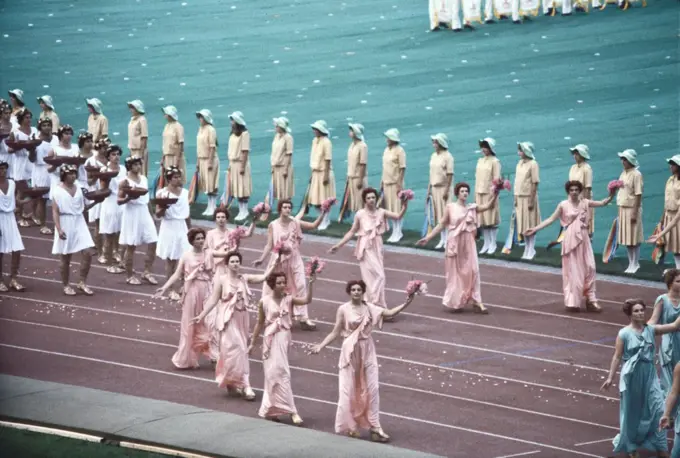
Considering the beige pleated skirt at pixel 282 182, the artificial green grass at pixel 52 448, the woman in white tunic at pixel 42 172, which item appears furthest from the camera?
the beige pleated skirt at pixel 282 182

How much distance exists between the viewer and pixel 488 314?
65.1ft

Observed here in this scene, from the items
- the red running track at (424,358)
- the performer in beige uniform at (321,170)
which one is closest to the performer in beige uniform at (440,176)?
the red running track at (424,358)

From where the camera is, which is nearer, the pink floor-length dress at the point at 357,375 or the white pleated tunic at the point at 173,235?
the pink floor-length dress at the point at 357,375

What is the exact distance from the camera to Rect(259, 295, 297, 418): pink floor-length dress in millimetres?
15383

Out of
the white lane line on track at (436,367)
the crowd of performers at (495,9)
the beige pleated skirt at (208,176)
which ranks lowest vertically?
the white lane line on track at (436,367)

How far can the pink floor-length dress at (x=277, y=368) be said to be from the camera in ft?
50.5

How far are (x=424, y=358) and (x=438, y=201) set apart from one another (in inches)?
245

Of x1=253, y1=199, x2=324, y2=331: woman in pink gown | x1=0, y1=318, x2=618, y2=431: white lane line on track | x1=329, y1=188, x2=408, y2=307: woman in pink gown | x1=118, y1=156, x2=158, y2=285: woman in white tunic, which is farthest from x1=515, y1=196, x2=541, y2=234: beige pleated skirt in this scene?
x1=0, y1=318, x2=618, y2=431: white lane line on track

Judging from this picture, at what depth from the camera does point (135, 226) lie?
2112 centimetres

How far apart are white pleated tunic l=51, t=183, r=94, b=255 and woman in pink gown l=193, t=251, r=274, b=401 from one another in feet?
14.5

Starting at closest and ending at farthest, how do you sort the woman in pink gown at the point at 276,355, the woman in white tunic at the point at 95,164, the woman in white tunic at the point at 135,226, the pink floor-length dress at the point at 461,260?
1. the woman in pink gown at the point at 276,355
2. the pink floor-length dress at the point at 461,260
3. the woman in white tunic at the point at 135,226
4. the woman in white tunic at the point at 95,164

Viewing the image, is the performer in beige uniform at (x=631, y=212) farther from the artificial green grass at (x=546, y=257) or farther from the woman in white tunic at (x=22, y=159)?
the woman in white tunic at (x=22, y=159)

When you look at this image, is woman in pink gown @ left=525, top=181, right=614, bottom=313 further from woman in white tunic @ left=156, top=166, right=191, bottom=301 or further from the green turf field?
woman in white tunic @ left=156, top=166, right=191, bottom=301

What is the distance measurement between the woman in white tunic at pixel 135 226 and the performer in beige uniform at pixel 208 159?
4.31 metres
